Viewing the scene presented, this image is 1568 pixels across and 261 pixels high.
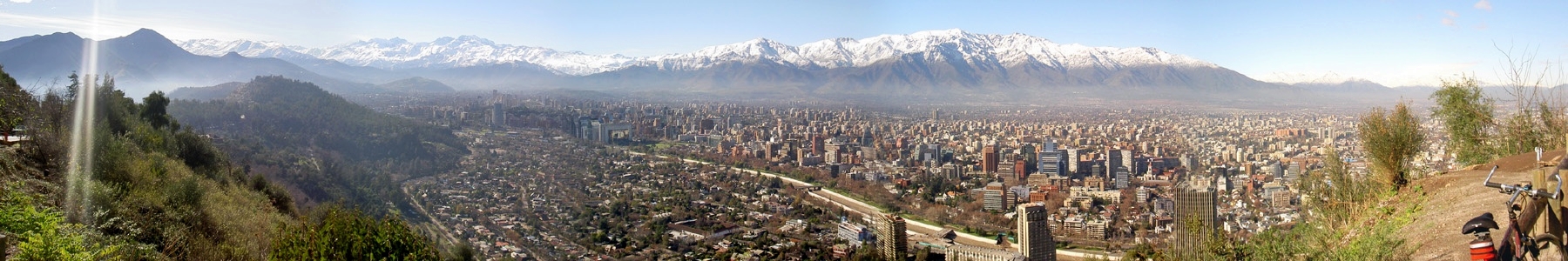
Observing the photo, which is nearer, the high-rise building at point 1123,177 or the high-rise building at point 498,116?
the high-rise building at point 1123,177

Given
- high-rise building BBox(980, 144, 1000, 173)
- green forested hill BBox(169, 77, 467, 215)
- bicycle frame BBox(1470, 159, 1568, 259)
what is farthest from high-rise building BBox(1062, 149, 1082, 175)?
bicycle frame BBox(1470, 159, 1568, 259)

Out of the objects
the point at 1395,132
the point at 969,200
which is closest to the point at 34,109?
the point at 969,200

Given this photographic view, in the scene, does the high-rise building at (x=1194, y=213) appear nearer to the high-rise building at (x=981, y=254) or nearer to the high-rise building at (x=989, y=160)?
the high-rise building at (x=981, y=254)

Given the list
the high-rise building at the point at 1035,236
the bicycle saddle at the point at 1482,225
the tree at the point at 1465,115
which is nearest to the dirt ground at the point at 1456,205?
the bicycle saddle at the point at 1482,225

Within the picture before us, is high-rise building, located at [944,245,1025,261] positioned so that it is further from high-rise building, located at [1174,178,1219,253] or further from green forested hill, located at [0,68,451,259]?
green forested hill, located at [0,68,451,259]

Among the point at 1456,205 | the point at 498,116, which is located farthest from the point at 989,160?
the point at 498,116
